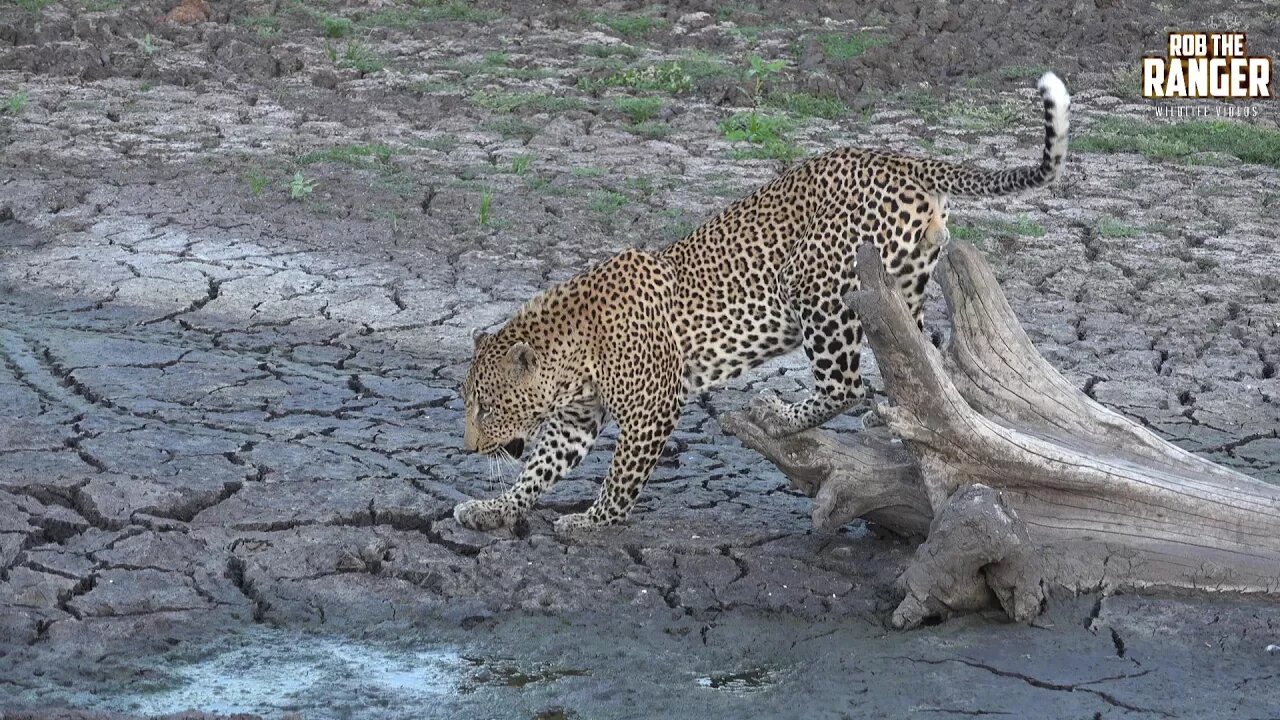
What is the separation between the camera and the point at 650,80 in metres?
13.9

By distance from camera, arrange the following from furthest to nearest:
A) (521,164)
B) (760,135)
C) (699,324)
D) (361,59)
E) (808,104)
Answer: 1. (361,59)
2. (808,104)
3. (760,135)
4. (521,164)
5. (699,324)

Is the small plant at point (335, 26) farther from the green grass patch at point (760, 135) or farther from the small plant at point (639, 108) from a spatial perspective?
the green grass patch at point (760, 135)

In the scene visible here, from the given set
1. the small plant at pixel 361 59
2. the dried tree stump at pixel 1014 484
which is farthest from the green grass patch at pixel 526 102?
the dried tree stump at pixel 1014 484

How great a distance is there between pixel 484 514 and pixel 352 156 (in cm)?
590

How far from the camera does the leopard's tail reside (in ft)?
19.4

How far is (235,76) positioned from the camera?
1395cm

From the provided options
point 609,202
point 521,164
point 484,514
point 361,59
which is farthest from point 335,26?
point 484,514

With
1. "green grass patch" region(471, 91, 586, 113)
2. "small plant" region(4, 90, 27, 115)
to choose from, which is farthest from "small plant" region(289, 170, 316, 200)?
"small plant" region(4, 90, 27, 115)

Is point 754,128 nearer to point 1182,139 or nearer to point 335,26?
point 1182,139

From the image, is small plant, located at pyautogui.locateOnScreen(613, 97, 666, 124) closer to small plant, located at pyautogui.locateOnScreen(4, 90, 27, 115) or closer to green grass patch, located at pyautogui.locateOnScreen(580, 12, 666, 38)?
green grass patch, located at pyautogui.locateOnScreen(580, 12, 666, 38)

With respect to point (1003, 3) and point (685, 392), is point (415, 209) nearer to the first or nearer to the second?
point (685, 392)

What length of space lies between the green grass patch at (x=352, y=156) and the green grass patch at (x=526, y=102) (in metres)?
1.45

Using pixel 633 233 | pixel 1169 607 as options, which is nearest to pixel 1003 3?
pixel 633 233

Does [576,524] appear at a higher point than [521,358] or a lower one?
lower
